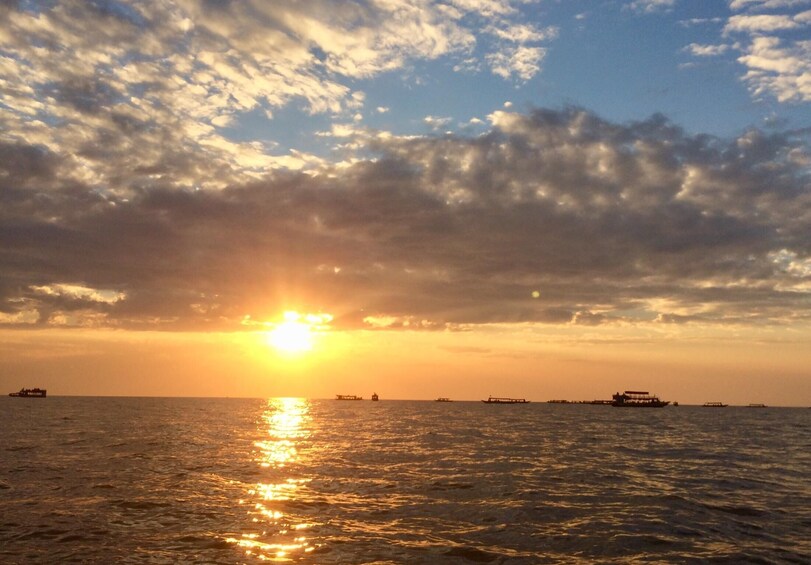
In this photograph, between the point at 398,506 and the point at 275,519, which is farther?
the point at 398,506

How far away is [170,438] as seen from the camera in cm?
6081

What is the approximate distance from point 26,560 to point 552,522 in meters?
19.2

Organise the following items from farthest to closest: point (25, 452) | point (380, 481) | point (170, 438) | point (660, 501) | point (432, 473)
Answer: point (170, 438)
point (25, 452)
point (432, 473)
point (380, 481)
point (660, 501)

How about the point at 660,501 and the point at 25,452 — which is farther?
the point at 25,452

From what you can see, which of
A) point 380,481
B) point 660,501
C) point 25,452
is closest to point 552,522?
point 660,501

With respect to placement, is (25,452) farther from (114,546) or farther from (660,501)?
(660,501)

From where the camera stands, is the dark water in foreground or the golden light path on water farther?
the dark water in foreground

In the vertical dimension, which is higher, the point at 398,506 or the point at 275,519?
the point at 398,506

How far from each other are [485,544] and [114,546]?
42.9ft

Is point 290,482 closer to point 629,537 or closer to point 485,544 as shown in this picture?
point 485,544

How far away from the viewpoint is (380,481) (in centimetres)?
3353

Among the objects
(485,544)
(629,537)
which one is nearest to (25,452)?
(485,544)

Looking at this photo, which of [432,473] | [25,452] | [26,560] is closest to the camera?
[26,560]

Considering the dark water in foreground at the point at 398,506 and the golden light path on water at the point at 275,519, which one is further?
the dark water in foreground at the point at 398,506
